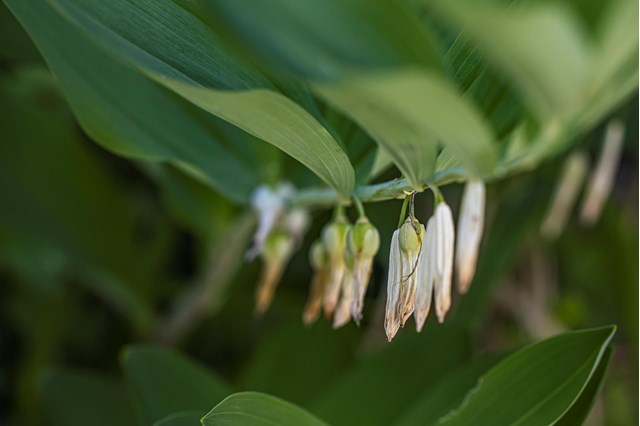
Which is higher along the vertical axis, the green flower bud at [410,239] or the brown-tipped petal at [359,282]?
the green flower bud at [410,239]

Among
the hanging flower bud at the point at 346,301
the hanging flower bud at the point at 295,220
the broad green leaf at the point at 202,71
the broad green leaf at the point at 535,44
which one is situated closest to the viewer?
the broad green leaf at the point at 535,44

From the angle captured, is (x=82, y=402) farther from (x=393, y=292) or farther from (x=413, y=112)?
(x=413, y=112)

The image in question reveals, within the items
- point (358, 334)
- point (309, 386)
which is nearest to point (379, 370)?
point (309, 386)

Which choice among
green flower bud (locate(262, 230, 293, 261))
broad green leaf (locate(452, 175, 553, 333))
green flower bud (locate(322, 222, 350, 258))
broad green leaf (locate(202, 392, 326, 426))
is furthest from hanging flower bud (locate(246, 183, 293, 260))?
broad green leaf (locate(452, 175, 553, 333))

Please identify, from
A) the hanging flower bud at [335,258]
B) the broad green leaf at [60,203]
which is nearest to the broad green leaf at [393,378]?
the hanging flower bud at [335,258]

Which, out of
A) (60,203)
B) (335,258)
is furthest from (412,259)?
(60,203)

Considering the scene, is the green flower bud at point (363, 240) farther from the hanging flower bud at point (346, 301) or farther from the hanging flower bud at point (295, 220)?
the hanging flower bud at point (295, 220)

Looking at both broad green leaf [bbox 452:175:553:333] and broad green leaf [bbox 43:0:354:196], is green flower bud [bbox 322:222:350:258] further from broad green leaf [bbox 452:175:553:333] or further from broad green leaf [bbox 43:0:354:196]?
broad green leaf [bbox 452:175:553:333]
